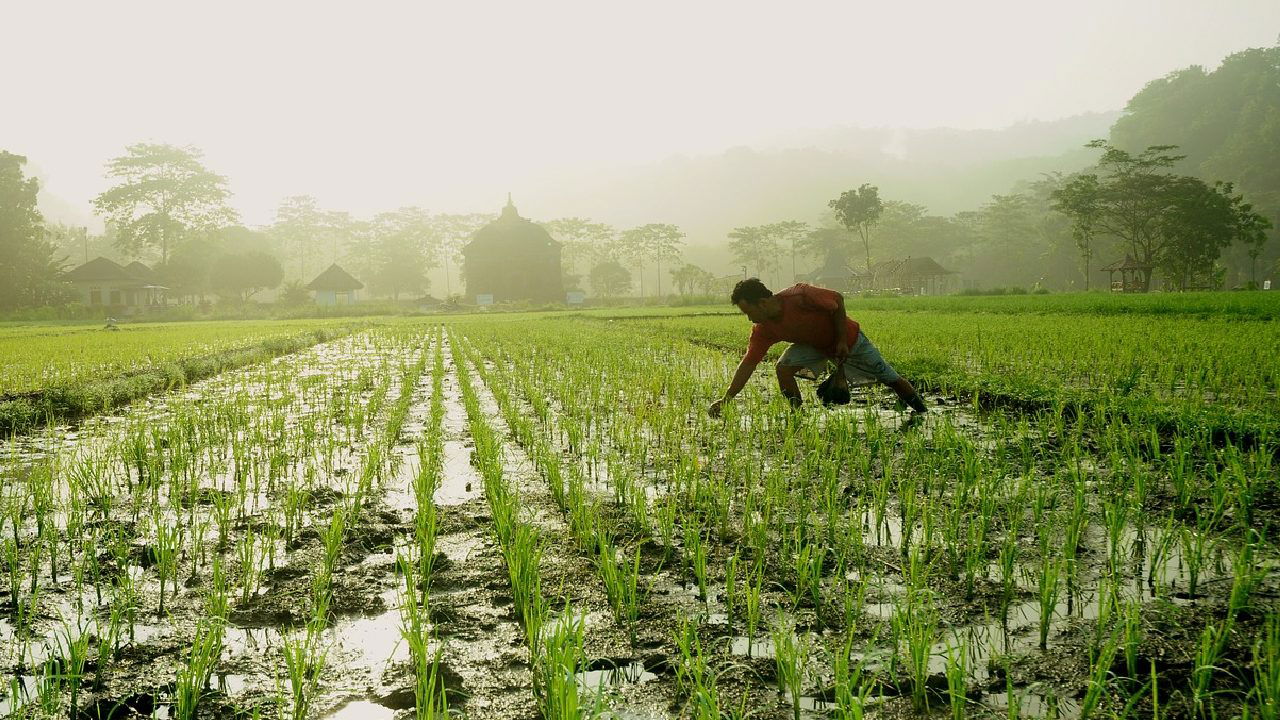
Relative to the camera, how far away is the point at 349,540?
2.83 metres

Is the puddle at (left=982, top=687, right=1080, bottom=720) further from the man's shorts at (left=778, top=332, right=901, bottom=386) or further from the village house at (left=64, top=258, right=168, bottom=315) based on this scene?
the village house at (left=64, top=258, right=168, bottom=315)

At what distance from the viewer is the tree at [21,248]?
3491 cm

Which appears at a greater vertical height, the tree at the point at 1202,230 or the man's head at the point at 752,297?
the tree at the point at 1202,230

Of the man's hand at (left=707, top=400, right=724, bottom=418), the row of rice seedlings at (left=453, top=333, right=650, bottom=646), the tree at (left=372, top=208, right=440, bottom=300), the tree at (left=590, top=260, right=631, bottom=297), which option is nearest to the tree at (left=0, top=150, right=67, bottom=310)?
the tree at (left=372, top=208, right=440, bottom=300)

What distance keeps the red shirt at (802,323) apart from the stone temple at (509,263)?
42519mm

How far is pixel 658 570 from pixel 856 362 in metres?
3.49

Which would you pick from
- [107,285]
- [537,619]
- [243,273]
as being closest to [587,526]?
[537,619]

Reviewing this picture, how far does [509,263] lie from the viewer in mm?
47250

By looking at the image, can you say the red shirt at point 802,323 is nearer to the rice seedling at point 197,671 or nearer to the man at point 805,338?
the man at point 805,338

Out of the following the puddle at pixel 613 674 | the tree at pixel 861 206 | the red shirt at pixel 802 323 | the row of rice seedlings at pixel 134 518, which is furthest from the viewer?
the tree at pixel 861 206

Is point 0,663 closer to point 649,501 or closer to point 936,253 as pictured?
point 649,501

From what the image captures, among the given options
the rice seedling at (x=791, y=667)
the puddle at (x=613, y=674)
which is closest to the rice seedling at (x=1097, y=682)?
the rice seedling at (x=791, y=667)

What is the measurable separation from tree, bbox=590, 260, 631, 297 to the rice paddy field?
2299 inches

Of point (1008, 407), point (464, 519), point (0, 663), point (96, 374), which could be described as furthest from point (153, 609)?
point (96, 374)
